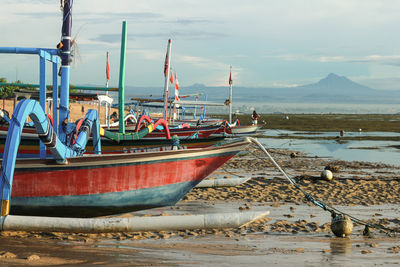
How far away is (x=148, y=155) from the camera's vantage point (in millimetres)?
11703

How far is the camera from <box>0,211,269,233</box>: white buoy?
10.4 m

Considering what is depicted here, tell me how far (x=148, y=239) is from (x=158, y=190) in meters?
2.02

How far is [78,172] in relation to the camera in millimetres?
11297

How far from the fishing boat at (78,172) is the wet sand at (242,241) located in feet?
2.77

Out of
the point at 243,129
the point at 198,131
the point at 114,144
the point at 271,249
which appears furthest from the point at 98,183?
the point at 243,129

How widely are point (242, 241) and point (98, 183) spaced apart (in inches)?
130

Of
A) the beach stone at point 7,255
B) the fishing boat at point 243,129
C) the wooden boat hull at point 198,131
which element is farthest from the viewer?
the fishing boat at point 243,129

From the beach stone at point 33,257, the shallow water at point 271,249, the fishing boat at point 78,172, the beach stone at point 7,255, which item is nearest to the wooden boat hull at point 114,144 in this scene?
the fishing boat at point 78,172

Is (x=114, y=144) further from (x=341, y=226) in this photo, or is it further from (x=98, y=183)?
(x=341, y=226)

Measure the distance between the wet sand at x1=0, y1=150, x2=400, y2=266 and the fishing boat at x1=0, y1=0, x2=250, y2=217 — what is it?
844mm

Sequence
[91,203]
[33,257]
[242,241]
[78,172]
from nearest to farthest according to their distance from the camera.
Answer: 1. [33,257]
2. [242,241]
3. [78,172]
4. [91,203]

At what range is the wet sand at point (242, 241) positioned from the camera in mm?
9016

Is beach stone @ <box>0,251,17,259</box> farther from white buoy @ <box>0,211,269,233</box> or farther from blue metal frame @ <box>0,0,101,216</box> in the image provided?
blue metal frame @ <box>0,0,101,216</box>

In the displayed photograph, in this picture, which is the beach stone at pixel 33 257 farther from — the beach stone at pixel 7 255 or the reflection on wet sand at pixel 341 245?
the reflection on wet sand at pixel 341 245
